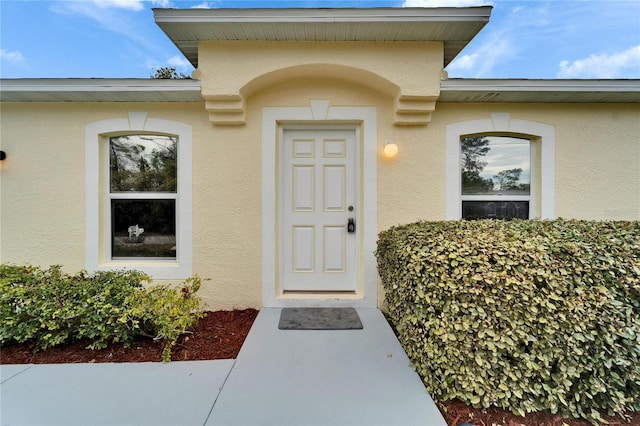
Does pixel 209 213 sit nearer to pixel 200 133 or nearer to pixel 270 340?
pixel 200 133

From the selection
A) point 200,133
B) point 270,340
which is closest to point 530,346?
point 270,340

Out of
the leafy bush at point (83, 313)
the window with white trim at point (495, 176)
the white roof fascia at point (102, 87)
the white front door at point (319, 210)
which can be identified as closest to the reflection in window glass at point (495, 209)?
the window with white trim at point (495, 176)

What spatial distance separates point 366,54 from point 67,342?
173 inches

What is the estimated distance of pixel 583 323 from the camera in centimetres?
171

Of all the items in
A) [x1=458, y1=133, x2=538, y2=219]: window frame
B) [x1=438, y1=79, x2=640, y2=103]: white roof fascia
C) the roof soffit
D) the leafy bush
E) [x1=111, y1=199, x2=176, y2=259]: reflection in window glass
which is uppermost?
the roof soffit

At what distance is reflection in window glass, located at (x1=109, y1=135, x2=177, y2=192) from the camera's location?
136 inches

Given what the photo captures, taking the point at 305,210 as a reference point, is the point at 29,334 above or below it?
below

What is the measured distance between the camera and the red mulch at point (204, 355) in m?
1.71

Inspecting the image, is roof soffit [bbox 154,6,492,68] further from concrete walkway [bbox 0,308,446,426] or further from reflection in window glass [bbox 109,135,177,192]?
concrete walkway [bbox 0,308,446,426]

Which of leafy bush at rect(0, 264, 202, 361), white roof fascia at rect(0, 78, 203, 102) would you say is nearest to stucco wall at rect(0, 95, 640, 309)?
white roof fascia at rect(0, 78, 203, 102)

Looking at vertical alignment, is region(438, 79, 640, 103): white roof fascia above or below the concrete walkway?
above

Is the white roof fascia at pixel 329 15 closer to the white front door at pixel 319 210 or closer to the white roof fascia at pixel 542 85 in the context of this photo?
the white roof fascia at pixel 542 85

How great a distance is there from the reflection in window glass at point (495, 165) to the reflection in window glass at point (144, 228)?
4037 millimetres

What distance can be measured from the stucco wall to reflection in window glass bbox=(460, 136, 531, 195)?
33cm
